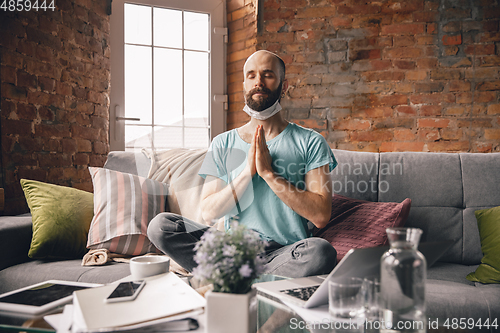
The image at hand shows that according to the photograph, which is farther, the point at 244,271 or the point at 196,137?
the point at 196,137

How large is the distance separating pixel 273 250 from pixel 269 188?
0.25m

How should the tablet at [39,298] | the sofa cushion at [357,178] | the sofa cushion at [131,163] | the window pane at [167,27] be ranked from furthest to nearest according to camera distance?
the window pane at [167,27] < the sofa cushion at [131,163] < the sofa cushion at [357,178] < the tablet at [39,298]

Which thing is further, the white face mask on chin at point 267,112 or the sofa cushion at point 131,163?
the sofa cushion at point 131,163

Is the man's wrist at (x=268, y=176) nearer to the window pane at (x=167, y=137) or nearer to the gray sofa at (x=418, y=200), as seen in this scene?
the gray sofa at (x=418, y=200)

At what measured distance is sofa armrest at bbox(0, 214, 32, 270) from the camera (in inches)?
59.2

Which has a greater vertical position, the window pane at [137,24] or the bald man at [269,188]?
the window pane at [137,24]

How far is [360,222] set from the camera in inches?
64.6

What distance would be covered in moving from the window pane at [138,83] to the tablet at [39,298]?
2109mm

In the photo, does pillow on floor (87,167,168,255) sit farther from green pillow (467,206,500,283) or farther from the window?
green pillow (467,206,500,283)

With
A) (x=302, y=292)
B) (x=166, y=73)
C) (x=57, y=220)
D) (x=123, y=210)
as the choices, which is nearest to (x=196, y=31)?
(x=166, y=73)

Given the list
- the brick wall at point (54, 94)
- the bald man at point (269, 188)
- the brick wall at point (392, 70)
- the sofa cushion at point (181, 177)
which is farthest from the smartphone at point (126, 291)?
the brick wall at point (392, 70)

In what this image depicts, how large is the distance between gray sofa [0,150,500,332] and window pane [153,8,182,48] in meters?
1.39

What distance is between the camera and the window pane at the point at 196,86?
10.1 ft

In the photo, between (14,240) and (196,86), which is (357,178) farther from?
(196,86)
